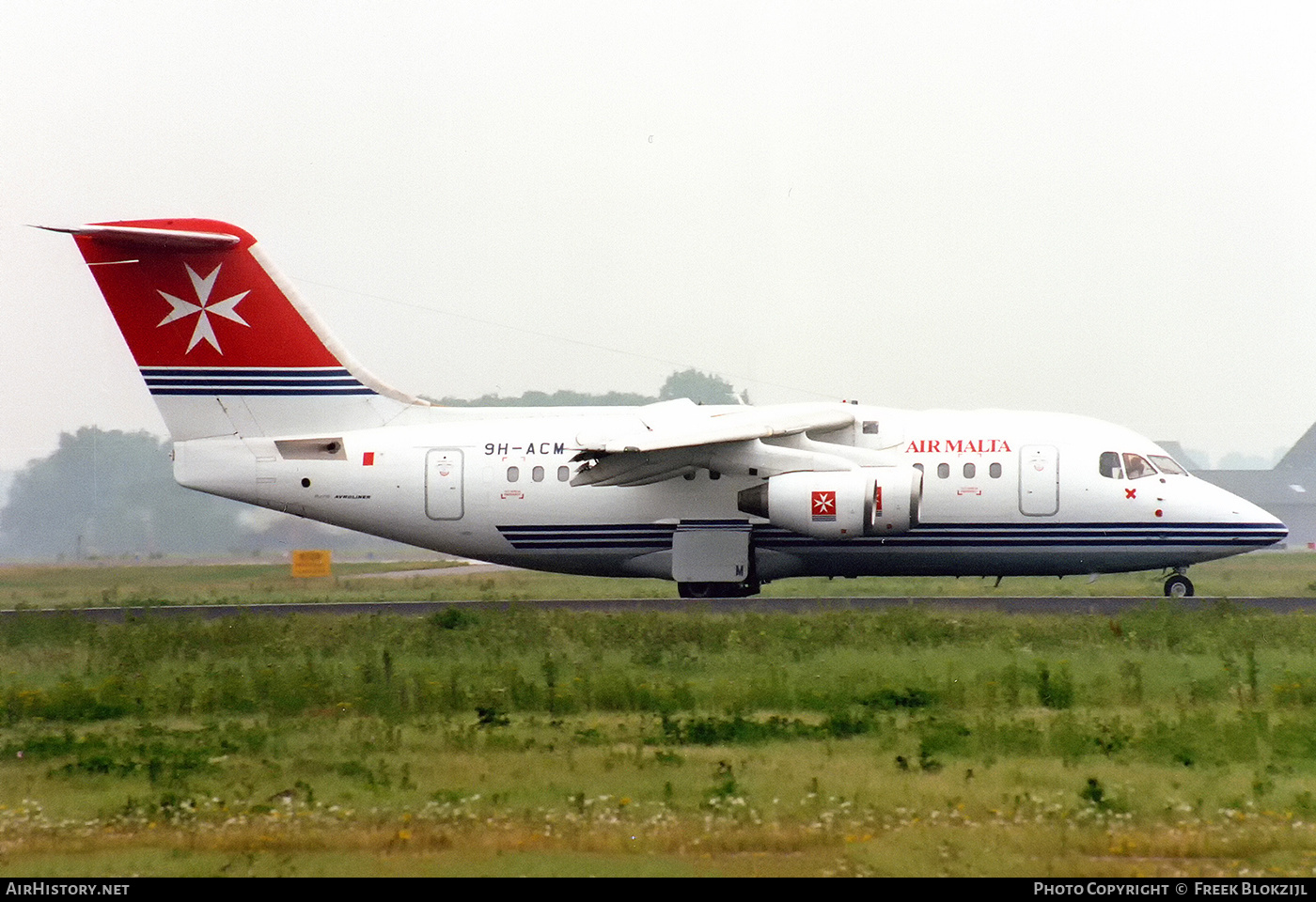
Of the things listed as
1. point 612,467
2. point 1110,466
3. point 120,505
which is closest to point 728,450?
point 612,467

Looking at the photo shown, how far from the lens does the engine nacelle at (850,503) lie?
25312 millimetres

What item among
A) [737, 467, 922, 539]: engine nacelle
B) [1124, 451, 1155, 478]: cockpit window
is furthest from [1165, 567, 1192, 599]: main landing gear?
[737, 467, 922, 539]: engine nacelle

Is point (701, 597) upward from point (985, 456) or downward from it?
downward

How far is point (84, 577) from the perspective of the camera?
40.1 m

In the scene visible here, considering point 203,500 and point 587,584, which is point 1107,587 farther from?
point 203,500

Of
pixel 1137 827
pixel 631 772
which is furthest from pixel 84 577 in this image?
pixel 1137 827

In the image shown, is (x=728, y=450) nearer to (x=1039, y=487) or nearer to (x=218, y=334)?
(x=1039, y=487)

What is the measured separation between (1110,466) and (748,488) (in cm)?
632

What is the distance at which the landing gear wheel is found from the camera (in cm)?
2853

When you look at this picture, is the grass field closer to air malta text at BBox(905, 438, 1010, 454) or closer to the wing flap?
the wing flap

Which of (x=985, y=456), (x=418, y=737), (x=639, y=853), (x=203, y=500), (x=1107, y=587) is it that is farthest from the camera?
(x=203, y=500)

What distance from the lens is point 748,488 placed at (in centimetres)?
2669

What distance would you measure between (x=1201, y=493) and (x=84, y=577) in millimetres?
28041

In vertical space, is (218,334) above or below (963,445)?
above
